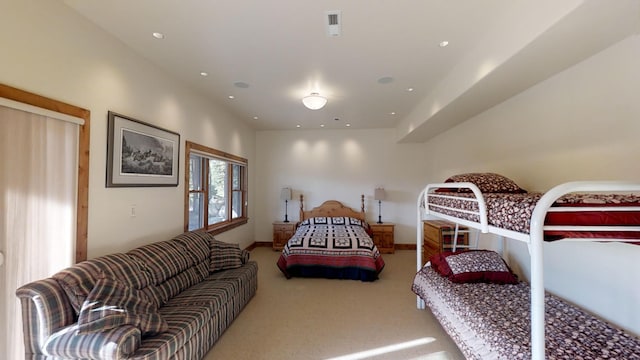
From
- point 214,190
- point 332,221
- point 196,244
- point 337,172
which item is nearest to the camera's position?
point 196,244

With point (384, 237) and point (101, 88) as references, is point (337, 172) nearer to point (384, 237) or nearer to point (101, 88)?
point (384, 237)

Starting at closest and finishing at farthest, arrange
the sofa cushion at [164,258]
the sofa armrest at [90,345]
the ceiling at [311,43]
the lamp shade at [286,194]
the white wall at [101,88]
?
1. the sofa armrest at [90,345]
2. the white wall at [101,88]
3. the ceiling at [311,43]
4. the sofa cushion at [164,258]
5. the lamp shade at [286,194]

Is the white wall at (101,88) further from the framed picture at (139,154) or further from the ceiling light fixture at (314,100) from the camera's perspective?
the ceiling light fixture at (314,100)

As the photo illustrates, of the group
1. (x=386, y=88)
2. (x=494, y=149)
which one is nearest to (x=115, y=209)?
(x=386, y=88)

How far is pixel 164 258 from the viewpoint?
8.68ft

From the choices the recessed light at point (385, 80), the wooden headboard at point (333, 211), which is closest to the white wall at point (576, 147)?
the recessed light at point (385, 80)

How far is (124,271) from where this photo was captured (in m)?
2.18

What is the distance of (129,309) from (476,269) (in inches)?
119

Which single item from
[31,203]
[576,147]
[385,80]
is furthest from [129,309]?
[576,147]

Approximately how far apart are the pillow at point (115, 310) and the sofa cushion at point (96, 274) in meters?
0.06

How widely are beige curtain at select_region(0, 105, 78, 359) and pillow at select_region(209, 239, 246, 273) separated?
138cm

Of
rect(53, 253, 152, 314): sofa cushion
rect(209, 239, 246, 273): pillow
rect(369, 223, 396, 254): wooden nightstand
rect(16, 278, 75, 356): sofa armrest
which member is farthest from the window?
rect(369, 223, 396, 254): wooden nightstand

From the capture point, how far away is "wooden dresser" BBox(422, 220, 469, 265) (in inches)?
171

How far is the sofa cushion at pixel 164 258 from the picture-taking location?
8.11ft
